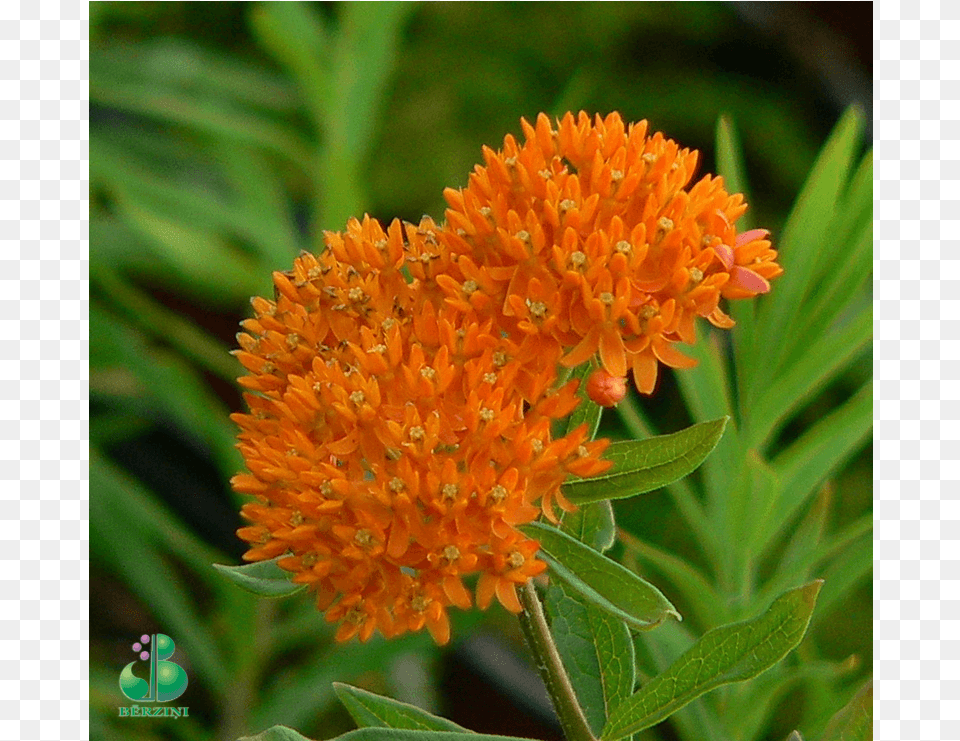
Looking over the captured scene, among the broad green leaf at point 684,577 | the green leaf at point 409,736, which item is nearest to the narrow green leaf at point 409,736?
the green leaf at point 409,736

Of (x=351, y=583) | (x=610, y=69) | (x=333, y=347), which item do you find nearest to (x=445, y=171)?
(x=610, y=69)

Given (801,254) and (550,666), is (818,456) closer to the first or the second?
(801,254)

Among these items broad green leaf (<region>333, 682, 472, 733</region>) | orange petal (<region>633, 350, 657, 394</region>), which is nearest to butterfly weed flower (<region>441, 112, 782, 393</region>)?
orange petal (<region>633, 350, 657, 394</region>)

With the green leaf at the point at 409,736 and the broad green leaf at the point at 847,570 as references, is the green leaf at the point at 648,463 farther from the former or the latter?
the broad green leaf at the point at 847,570

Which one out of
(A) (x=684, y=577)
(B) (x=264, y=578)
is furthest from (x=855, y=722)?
(B) (x=264, y=578)

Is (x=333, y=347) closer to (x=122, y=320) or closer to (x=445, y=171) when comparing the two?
(x=122, y=320)


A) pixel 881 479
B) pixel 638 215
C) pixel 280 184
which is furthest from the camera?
pixel 280 184

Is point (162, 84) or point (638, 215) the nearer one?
point (638, 215)
